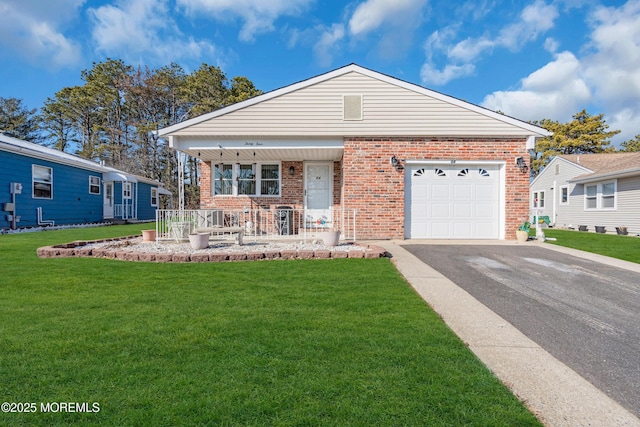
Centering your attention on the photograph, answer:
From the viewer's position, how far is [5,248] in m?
7.77

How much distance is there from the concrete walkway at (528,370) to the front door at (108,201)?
20229mm

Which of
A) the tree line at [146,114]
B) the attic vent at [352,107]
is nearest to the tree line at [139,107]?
the tree line at [146,114]

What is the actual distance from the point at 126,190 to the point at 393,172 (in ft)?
60.2

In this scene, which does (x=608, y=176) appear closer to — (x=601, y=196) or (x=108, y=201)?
(x=601, y=196)

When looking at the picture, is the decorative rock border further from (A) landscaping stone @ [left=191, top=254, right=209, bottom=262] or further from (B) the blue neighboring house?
(B) the blue neighboring house

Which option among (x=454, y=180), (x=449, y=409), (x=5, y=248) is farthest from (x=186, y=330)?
(x=454, y=180)

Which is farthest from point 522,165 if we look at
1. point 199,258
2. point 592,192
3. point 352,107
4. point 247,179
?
point 592,192

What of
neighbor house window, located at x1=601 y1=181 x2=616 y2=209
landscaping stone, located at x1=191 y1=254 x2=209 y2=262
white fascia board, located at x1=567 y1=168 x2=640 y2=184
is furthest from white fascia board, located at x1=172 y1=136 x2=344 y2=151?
neighbor house window, located at x1=601 y1=181 x2=616 y2=209

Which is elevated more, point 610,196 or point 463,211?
point 610,196

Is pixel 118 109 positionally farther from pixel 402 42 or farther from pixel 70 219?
pixel 402 42

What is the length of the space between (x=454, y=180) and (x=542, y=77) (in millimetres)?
26582

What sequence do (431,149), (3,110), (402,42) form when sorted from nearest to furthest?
(431,149) < (402,42) < (3,110)

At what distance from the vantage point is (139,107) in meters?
28.9

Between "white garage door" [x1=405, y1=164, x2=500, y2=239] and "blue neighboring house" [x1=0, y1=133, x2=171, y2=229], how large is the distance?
1523 centimetres
